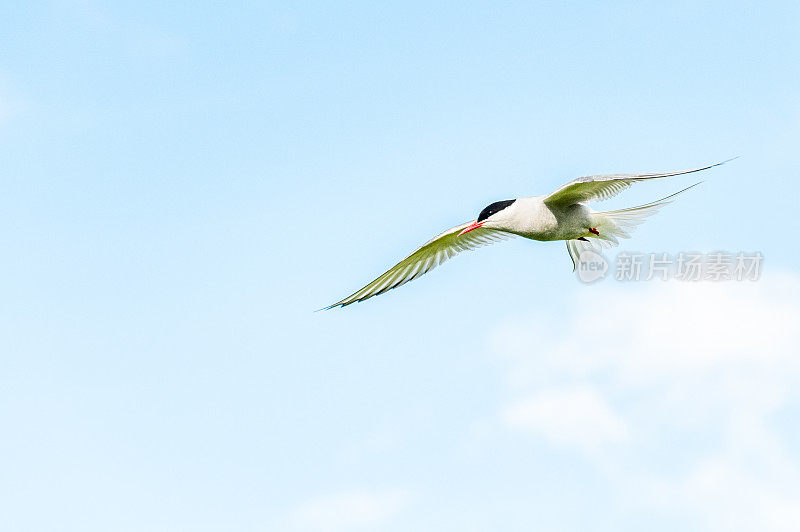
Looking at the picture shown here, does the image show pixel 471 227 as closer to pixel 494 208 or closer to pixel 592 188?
pixel 494 208

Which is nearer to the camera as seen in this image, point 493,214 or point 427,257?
point 493,214

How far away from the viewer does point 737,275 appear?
37.9 feet

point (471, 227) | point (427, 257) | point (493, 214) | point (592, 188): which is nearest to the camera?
point (592, 188)

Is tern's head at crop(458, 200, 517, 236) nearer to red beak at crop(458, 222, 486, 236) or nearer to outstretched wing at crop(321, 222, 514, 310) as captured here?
red beak at crop(458, 222, 486, 236)

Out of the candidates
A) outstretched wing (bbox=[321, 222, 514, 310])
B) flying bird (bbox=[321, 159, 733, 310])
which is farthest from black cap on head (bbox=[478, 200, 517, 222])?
outstretched wing (bbox=[321, 222, 514, 310])

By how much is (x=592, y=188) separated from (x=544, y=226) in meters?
0.71

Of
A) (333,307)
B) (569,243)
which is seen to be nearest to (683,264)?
(569,243)

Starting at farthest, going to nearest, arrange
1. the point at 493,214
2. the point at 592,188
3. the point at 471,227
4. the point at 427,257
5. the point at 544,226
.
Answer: the point at 427,257, the point at 471,227, the point at 493,214, the point at 544,226, the point at 592,188

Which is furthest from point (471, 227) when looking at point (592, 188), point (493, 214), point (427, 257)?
point (592, 188)

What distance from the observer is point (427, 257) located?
11250 mm

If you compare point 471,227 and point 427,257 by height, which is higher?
point 471,227

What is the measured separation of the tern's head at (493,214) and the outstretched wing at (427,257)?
0.32m

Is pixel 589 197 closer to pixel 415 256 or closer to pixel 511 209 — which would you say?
pixel 511 209

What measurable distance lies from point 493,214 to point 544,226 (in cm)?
61
